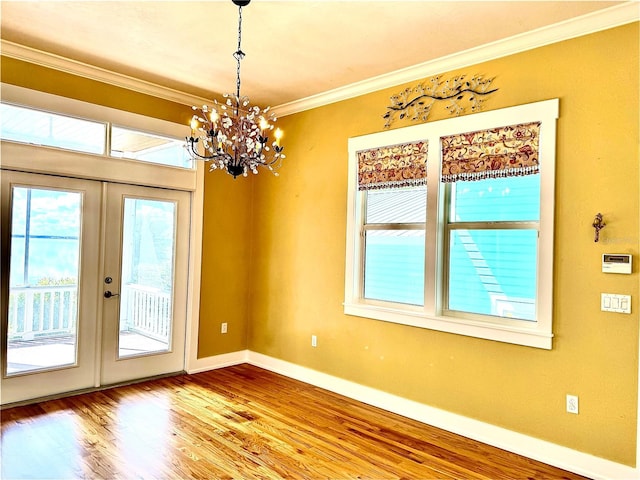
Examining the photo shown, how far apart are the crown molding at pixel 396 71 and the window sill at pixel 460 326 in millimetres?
2052

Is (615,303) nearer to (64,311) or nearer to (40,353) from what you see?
(64,311)

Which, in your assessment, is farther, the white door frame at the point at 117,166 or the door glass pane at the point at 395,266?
the door glass pane at the point at 395,266

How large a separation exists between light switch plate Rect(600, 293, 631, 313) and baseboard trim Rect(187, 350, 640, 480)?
0.97m

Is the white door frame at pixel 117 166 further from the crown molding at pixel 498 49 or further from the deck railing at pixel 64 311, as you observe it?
the crown molding at pixel 498 49

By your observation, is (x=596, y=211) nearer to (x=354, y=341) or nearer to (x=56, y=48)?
(x=354, y=341)

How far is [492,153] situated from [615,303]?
1322 mm

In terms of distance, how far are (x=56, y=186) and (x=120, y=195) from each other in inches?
21.7

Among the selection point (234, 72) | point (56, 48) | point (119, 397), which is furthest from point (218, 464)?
point (56, 48)

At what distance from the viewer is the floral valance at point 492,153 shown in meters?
3.07

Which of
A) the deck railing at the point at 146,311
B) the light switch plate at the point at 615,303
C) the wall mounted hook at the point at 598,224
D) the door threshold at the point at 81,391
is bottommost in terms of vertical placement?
the door threshold at the point at 81,391

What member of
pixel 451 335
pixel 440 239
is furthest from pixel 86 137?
pixel 451 335

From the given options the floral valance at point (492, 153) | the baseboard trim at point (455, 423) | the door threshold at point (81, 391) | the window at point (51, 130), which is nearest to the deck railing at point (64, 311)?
the door threshold at point (81, 391)

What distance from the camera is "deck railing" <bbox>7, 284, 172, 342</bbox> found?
360 cm

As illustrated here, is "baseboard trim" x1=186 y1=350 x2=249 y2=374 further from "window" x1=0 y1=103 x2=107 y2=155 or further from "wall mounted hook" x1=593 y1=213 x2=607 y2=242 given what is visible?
"wall mounted hook" x1=593 y1=213 x2=607 y2=242
